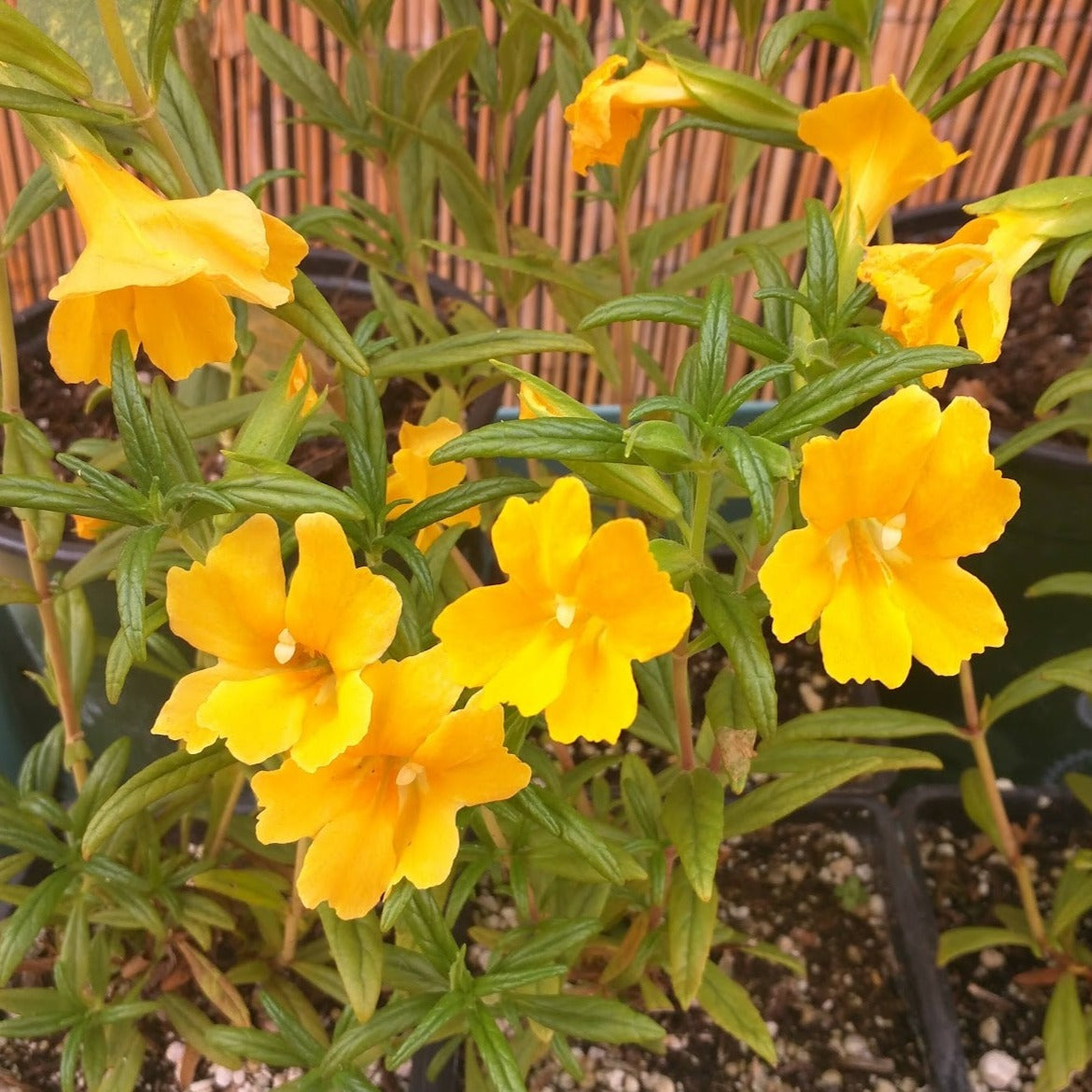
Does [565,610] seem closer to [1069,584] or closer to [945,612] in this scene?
[945,612]

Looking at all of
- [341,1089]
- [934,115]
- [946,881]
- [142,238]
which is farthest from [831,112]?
[946,881]

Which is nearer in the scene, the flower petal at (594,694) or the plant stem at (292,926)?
the flower petal at (594,694)

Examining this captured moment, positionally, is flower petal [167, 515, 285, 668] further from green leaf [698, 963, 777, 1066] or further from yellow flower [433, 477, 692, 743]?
green leaf [698, 963, 777, 1066]

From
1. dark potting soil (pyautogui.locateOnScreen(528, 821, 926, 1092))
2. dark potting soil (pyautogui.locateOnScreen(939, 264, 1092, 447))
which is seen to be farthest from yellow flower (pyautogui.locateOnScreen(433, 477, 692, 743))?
dark potting soil (pyautogui.locateOnScreen(939, 264, 1092, 447))

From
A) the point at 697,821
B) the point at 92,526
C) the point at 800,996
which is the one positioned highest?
the point at 92,526

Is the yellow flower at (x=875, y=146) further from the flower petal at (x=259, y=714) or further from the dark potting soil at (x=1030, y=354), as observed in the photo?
the dark potting soil at (x=1030, y=354)

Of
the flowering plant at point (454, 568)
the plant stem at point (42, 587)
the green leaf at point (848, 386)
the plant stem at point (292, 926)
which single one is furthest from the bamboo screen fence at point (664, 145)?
the plant stem at point (292, 926)

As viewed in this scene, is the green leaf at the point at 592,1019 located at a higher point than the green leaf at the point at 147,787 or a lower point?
lower

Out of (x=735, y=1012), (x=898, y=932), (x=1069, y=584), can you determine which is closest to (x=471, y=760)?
(x=735, y=1012)
